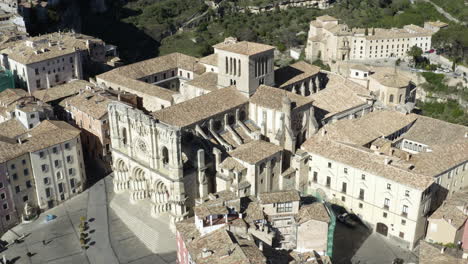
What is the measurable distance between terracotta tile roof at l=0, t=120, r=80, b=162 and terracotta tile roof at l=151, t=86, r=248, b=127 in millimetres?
11930

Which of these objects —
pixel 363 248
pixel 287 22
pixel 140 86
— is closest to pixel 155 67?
pixel 140 86

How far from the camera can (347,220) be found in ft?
189

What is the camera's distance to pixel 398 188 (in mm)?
53125

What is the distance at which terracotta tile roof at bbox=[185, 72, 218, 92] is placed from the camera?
6825 cm

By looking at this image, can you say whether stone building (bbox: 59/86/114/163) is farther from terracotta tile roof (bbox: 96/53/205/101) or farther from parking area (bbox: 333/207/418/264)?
parking area (bbox: 333/207/418/264)

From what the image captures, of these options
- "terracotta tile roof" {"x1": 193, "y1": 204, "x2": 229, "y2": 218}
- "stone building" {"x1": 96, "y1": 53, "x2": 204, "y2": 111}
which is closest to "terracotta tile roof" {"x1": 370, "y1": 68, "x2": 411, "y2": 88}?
"stone building" {"x1": 96, "y1": 53, "x2": 204, "y2": 111}

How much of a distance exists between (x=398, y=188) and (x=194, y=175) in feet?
70.4

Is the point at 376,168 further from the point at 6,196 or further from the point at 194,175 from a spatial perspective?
the point at 6,196

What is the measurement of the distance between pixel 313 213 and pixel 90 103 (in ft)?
113

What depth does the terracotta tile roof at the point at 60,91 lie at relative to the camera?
71.2 meters

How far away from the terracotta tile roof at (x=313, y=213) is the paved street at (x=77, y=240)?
46.1 ft

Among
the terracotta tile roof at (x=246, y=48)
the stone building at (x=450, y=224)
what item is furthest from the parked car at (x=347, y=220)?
the terracotta tile roof at (x=246, y=48)

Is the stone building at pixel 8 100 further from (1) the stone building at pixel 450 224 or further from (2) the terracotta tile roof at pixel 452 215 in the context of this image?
(2) the terracotta tile roof at pixel 452 215

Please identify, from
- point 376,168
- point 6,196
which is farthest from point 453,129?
point 6,196
